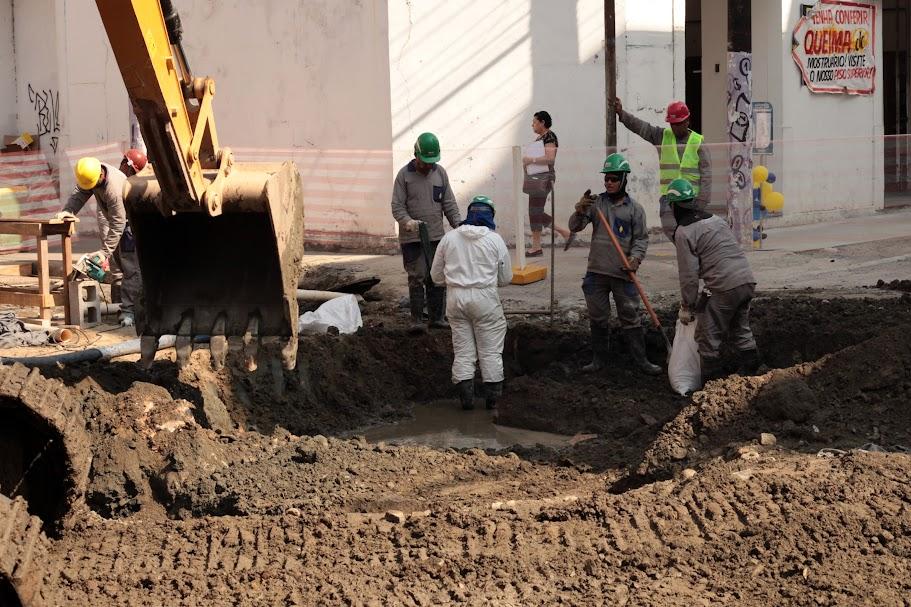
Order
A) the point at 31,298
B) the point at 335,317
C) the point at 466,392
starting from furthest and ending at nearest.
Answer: the point at 31,298, the point at 335,317, the point at 466,392

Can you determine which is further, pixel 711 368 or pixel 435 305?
pixel 435 305

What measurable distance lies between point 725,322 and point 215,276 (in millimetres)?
4221

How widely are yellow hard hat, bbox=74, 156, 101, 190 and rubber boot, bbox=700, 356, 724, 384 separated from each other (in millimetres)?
6282

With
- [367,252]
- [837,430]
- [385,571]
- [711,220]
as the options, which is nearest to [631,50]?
[367,252]

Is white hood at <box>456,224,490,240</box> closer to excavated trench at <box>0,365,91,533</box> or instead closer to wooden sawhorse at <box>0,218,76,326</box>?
excavated trench at <box>0,365,91,533</box>

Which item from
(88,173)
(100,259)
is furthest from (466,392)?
(100,259)

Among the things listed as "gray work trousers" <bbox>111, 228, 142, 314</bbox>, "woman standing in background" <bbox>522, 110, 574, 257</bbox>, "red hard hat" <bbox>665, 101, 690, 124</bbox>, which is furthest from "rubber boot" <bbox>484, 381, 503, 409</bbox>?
"woman standing in background" <bbox>522, 110, 574, 257</bbox>

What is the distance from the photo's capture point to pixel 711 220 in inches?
393

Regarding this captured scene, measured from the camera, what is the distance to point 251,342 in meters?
8.33

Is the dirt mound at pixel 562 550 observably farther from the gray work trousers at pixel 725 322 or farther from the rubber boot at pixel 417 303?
the rubber boot at pixel 417 303

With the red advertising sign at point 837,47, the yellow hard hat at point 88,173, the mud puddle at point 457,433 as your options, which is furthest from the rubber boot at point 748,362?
the red advertising sign at point 837,47

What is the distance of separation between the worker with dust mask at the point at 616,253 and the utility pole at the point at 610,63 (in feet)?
Answer: 19.2

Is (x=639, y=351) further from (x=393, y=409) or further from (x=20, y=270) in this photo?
(x=20, y=270)

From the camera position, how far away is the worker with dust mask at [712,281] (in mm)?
9875
